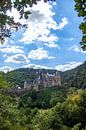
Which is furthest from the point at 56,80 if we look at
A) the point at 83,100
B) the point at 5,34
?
the point at 5,34

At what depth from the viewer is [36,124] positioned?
72.8 m

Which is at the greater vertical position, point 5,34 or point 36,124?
point 5,34

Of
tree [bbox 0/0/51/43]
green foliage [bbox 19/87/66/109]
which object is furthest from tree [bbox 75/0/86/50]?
green foliage [bbox 19/87/66/109]

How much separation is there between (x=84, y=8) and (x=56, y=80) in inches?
7386

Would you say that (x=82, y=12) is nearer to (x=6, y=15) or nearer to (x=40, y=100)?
(x=6, y=15)

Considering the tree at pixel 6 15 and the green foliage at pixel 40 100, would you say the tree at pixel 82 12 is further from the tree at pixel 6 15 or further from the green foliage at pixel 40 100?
the green foliage at pixel 40 100

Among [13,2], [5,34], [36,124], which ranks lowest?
[36,124]

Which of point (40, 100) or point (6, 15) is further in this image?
point (40, 100)

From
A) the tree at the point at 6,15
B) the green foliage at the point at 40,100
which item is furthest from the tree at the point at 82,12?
the green foliage at the point at 40,100

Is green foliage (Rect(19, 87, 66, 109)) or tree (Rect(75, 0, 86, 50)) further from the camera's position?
green foliage (Rect(19, 87, 66, 109))

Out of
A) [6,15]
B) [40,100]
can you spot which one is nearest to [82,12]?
[6,15]

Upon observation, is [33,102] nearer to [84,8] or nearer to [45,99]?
[45,99]

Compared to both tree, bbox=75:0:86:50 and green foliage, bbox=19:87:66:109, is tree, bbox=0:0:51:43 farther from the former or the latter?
green foliage, bbox=19:87:66:109

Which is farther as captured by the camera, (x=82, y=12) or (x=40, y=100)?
(x=40, y=100)
